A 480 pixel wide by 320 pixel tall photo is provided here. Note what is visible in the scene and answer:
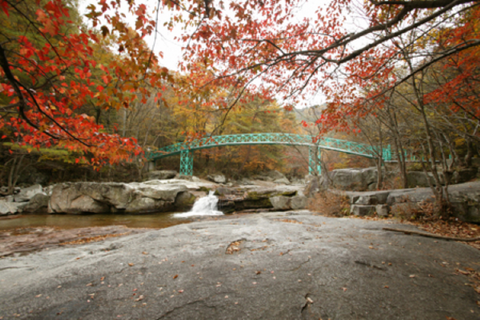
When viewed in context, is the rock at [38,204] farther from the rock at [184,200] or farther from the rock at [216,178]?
→ the rock at [216,178]

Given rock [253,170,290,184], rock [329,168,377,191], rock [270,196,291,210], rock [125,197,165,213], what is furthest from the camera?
rock [253,170,290,184]

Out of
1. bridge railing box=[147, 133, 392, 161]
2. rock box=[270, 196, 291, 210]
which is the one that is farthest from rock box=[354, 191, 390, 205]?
bridge railing box=[147, 133, 392, 161]

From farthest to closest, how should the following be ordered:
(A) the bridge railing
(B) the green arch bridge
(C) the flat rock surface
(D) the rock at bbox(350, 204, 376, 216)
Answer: (B) the green arch bridge, (A) the bridge railing, (D) the rock at bbox(350, 204, 376, 216), (C) the flat rock surface

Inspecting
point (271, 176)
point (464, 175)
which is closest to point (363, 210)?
point (464, 175)

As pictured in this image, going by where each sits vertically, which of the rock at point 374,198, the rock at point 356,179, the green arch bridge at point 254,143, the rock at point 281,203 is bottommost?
the rock at point 281,203

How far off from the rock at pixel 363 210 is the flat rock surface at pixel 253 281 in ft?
10.2

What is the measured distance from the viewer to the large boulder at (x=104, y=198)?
420 inches

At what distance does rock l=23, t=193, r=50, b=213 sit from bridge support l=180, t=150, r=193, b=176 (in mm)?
12738

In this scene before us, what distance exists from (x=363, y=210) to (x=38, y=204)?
14.4 m

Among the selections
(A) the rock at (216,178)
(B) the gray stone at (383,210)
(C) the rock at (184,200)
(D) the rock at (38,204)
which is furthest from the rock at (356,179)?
(D) the rock at (38,204)

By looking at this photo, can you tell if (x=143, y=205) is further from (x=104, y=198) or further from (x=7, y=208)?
(x=7, y=208)

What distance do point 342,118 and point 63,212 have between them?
12.7 m

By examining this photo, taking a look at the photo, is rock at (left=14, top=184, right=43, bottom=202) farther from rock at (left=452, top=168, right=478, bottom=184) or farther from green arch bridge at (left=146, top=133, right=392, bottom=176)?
rock at (left=452, top=168, right=478, bottom=184)

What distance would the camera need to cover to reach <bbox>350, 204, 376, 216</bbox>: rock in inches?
260
